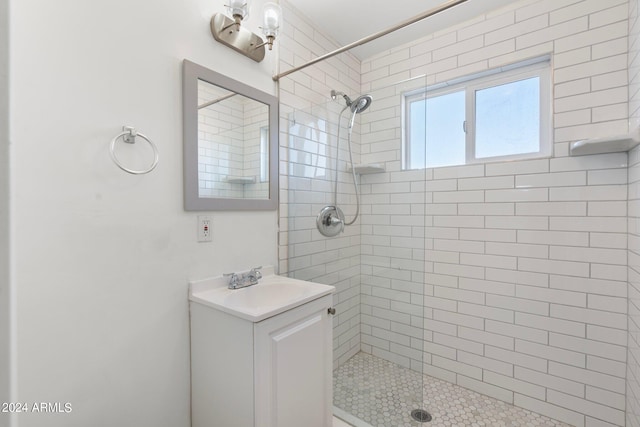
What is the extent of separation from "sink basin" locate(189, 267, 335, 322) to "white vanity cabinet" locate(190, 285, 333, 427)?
0.09 feet

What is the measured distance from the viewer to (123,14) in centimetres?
115

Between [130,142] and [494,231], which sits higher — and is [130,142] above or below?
above

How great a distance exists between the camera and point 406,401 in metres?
1.80

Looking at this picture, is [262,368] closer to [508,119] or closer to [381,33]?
[381,33]

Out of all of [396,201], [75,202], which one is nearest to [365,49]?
[396,201]

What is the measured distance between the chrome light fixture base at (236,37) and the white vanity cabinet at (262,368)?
1.34m

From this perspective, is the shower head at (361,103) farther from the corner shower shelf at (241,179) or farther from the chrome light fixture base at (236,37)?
the corner shower shelf at (241,179)

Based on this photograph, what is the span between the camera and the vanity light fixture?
138cm

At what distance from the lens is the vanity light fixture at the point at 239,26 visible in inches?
54.4

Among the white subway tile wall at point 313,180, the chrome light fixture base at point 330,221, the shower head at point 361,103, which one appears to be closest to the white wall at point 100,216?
the white subway tile wall at point 313,180

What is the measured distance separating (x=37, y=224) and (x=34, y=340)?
1.27ft

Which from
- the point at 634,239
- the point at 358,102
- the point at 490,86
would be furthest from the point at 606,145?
the point at 358,102

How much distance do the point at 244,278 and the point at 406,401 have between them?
4.21 feet

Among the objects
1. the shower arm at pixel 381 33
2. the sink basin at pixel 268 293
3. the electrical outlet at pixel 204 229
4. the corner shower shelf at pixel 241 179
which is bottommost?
the sink basin at pixel 268 293
